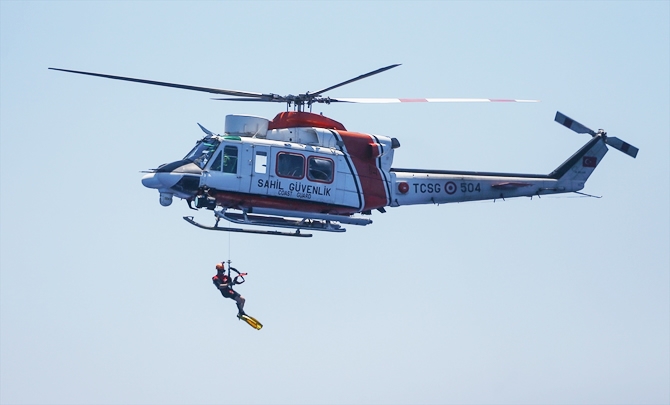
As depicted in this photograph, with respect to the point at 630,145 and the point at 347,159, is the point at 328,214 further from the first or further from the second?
the point at 630,145

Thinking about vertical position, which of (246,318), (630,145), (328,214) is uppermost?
(630,145)

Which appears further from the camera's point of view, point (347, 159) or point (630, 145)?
point (630, 145)

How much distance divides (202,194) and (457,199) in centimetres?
705

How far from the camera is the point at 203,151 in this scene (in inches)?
1109

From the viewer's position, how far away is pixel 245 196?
91.9 feet

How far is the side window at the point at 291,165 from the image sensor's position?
2831 cm

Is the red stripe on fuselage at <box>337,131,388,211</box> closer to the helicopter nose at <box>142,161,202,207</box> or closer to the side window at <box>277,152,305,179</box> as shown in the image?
the side window at <box>277,152,305,179</box>

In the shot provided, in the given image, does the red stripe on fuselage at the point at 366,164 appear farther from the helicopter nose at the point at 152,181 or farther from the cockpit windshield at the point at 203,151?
the helicopter nose at the point at 152,181

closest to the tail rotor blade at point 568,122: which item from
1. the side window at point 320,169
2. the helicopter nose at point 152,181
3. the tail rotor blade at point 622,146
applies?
the tail rotor blade at point 622,146

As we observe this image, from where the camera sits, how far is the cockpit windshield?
27984mm

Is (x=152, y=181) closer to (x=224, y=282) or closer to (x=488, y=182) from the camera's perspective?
(x=224, y=282)

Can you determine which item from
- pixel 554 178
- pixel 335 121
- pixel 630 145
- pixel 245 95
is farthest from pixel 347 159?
pixel 630 145

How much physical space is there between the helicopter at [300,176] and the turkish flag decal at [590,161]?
2272 mm

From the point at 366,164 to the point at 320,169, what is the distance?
1412mm
